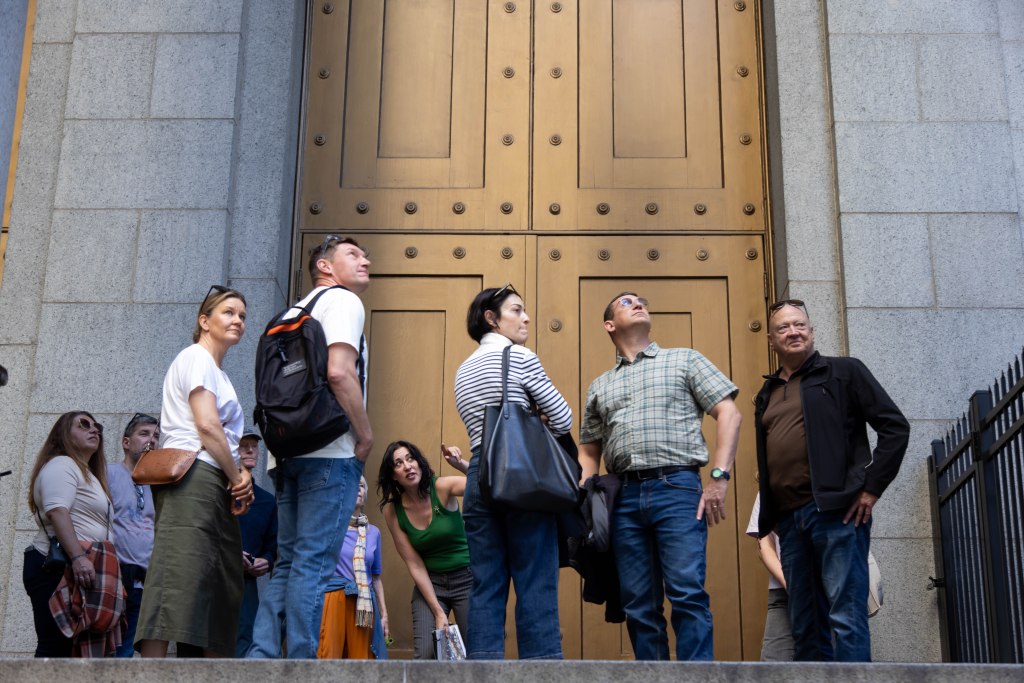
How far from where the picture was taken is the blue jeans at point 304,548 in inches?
229

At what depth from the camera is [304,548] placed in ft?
19.4

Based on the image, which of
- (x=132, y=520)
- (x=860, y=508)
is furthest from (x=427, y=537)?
(x=860, y=508)

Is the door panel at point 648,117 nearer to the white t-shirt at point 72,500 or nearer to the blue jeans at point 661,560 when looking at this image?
the blue jeans at point 661,560

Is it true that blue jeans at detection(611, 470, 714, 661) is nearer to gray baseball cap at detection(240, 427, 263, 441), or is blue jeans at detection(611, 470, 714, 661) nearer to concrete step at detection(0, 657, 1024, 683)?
concrete step at detection(0, 657, 1024, 683)

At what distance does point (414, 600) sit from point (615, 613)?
5.77ft

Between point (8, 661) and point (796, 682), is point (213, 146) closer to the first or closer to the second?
point (8, 661)

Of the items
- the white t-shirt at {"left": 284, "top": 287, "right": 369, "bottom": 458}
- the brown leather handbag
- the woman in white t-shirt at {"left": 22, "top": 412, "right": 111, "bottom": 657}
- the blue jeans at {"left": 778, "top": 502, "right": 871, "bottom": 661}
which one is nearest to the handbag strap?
the white t-shirt at {"left": 284, "top": 287, "right": 369, "bottom": 458}

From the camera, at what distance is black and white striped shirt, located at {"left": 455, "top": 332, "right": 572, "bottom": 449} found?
21.5 feet

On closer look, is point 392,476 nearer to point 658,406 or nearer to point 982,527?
point 658,406

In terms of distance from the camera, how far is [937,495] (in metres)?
8.92

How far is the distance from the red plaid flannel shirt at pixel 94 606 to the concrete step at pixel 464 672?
2.13 metres

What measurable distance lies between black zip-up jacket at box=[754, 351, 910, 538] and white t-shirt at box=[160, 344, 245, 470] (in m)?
2.72

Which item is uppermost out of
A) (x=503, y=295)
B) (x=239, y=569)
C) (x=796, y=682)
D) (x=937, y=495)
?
(x=503, y=295)

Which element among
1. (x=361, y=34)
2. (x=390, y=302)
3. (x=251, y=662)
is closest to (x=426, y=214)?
(x=390, y=302)
